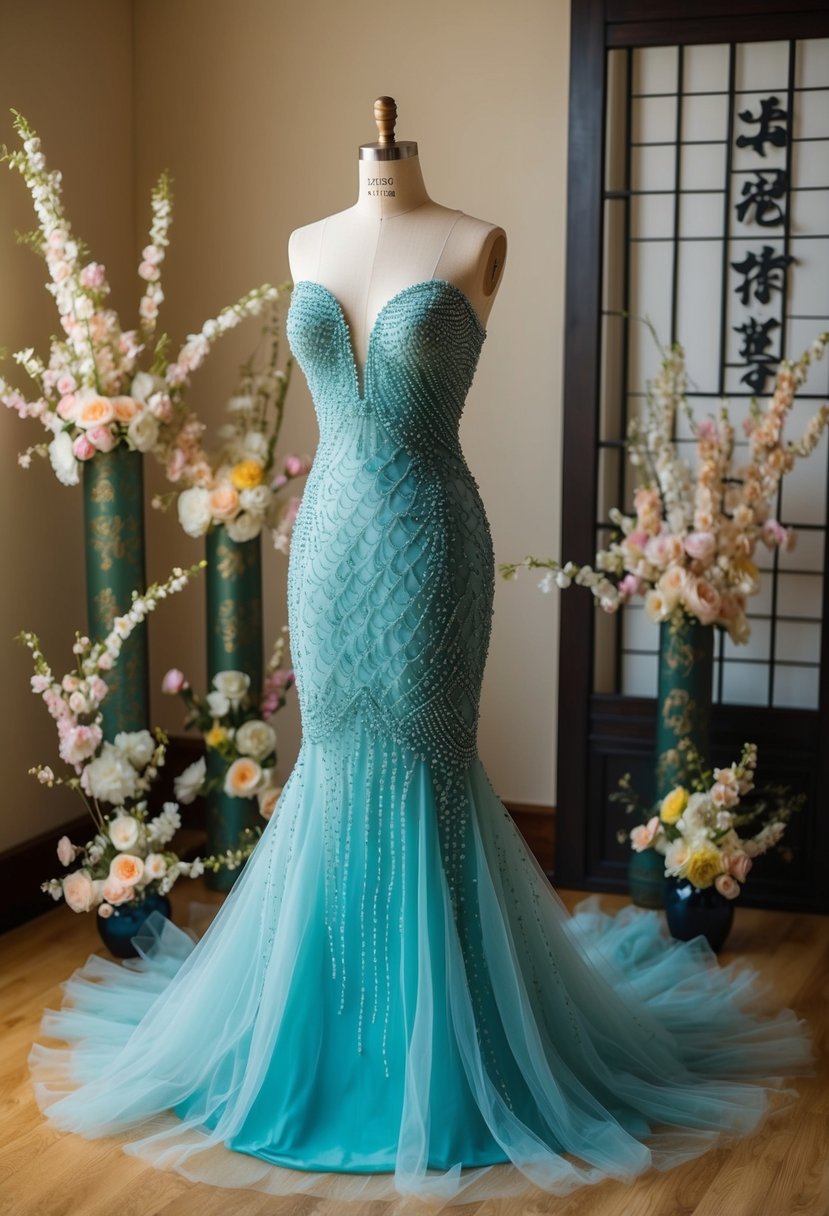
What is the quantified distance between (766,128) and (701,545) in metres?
1.07

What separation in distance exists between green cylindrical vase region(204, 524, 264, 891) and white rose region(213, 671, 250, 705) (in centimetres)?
5

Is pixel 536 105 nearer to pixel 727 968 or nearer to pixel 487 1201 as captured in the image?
pixel 727 968

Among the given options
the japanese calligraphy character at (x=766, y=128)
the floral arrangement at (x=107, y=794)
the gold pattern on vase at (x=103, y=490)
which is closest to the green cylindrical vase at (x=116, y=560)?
the gold pattern on vase at (x=103, y=490)

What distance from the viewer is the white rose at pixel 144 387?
3.51 meters

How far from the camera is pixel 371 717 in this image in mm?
2633

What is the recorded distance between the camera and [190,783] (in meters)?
3.90

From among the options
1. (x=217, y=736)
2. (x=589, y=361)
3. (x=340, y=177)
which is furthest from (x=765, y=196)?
(x=217, y=736)

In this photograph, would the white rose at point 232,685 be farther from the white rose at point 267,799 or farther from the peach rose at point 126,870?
the peach rose at point 126,870

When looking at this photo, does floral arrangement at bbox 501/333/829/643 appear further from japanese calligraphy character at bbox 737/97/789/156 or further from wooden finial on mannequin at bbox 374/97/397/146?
wooden finial on mannequin at bbox 374/97/397/146

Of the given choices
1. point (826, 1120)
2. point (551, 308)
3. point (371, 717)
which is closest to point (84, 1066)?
point (371, 717)

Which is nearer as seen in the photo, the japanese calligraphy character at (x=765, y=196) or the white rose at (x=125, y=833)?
the white rose at (x=125, y=833)

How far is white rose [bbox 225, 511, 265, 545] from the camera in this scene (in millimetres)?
3779

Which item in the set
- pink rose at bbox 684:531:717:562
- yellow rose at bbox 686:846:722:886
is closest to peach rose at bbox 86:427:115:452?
pink rose at bbox 684:531:717:562

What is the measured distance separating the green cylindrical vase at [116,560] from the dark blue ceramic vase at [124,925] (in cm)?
44
